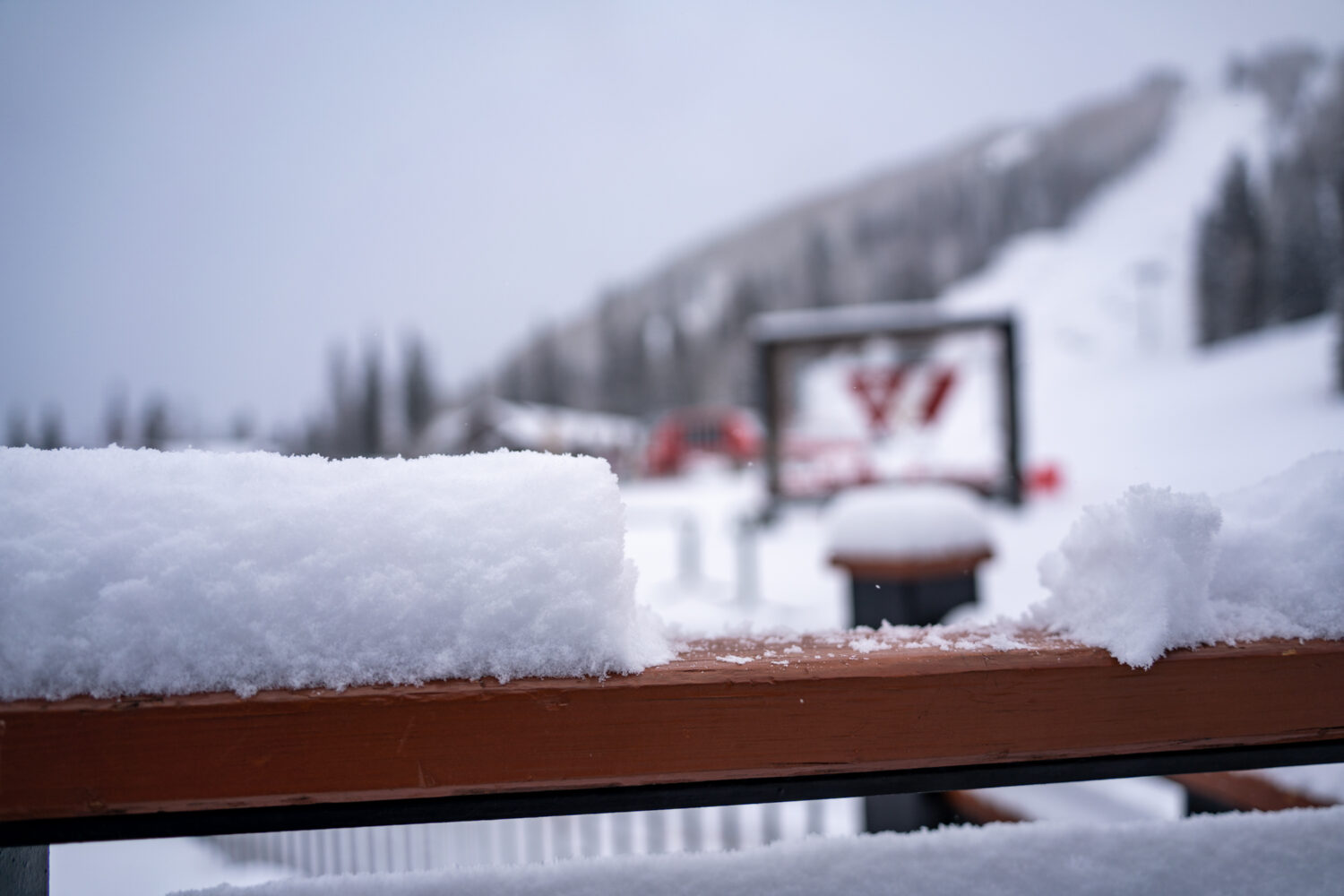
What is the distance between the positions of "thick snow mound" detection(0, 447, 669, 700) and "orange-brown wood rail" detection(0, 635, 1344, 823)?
3 cm

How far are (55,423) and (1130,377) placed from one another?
23.3 metres

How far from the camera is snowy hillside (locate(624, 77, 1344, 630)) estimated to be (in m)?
5.24

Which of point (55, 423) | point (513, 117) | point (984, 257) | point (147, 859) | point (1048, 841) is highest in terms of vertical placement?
point (984, 257)

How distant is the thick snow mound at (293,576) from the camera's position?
60 centimetres

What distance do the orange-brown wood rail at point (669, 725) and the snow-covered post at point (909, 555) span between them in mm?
1284

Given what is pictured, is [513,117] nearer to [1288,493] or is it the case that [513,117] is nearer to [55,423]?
[55,423]

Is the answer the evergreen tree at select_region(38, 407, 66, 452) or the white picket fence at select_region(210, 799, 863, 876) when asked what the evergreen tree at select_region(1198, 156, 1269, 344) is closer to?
the white picket fence at select_region(210, 799, 863, 876)

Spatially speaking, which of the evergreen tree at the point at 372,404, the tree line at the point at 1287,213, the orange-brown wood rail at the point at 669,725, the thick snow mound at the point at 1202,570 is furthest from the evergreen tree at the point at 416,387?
the tree line at the point at 1287,213

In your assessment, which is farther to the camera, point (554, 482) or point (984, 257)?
point (984, 257)

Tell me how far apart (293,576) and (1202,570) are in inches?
34.5

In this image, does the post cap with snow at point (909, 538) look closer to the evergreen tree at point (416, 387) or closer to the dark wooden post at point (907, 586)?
the dark wooden post at point (907, 586)

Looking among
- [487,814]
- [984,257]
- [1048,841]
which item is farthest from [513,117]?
[984,257]

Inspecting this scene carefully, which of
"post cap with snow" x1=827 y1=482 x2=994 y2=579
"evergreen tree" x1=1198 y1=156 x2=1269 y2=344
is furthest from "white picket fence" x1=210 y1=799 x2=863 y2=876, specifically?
"evergreen tree" x1=1198 y1=156 x2=1269 y2=344

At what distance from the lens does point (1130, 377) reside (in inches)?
776
